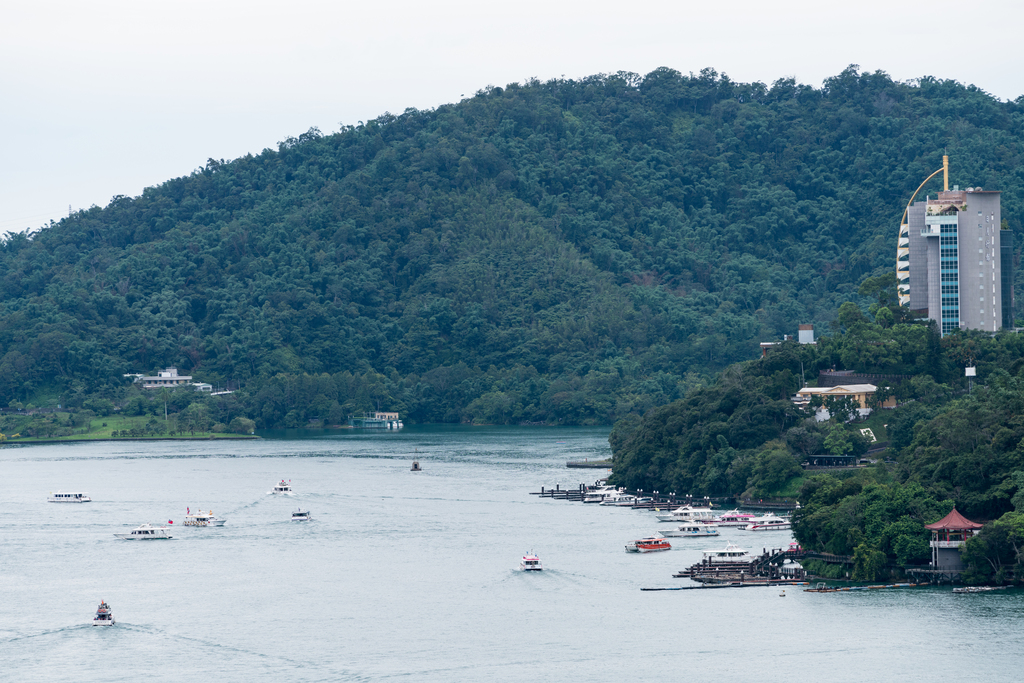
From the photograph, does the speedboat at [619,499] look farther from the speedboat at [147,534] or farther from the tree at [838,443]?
the speedboat at [147,534]

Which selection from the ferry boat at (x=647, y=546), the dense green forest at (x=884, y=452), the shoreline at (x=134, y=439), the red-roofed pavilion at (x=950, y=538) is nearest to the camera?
the red-roofed pavilion at (x=950, y=538)

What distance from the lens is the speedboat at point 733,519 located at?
75.8 metres

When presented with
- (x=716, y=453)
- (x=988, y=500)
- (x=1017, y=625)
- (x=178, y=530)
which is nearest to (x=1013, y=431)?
(x=988, y=500)

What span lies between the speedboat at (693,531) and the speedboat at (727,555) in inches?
375

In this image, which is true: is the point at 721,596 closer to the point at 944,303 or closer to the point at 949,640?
the point at 949,640

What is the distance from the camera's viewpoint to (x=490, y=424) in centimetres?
16700

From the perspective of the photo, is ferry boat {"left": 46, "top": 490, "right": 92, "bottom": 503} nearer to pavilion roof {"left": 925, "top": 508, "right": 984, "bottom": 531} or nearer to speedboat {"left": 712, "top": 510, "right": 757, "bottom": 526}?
speedboat {"left": 712, "top": 510, "right": 757, "bottom": 526}

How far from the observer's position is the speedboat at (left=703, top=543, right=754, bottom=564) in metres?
62.7

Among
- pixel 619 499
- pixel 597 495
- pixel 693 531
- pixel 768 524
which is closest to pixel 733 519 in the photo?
pixel 768 524

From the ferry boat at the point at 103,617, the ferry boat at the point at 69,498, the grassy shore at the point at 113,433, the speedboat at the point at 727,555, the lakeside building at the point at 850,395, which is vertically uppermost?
the lakeside building at the point at 850,395

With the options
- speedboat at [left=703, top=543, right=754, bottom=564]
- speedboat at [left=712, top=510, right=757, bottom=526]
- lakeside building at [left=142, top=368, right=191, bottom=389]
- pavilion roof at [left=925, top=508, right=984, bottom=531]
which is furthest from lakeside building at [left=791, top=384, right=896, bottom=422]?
lakeside building at [left=142, top=368, right=191, bottom=389]

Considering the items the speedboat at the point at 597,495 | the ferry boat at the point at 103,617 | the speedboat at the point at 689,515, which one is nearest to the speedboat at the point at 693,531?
the speedboat at the point at 689,515

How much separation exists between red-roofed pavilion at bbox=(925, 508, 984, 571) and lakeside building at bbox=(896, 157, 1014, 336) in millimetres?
44901

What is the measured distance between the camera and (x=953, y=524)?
56031 mm
